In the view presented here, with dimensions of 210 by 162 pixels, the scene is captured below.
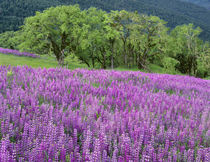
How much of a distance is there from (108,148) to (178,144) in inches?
37.9

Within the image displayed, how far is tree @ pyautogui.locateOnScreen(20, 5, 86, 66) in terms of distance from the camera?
25984 mm

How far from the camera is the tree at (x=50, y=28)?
2598cm

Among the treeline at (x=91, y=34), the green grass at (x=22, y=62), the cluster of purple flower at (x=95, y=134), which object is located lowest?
the green grass at (x=22, y=62)

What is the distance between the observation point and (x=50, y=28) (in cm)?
2742

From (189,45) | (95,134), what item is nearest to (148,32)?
(189,45)

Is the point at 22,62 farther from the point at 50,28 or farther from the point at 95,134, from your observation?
the point at 95,134

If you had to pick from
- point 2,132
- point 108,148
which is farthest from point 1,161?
point 108,148

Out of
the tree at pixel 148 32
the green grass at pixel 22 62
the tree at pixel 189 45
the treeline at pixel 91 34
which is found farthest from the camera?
the tree at pixel 189 45

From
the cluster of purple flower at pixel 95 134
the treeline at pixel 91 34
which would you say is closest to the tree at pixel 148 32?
the treeline at pixel 91 34

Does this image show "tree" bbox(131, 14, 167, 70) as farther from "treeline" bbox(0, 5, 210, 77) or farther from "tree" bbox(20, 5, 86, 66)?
"tree" bbox(20, 5, 86, 66)

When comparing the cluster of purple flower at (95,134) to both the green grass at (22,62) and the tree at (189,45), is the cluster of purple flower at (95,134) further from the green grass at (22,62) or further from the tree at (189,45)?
the tree at (189,45)

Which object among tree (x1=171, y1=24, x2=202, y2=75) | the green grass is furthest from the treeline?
tree (x1=171, y1=24, x2=202, y2=75)

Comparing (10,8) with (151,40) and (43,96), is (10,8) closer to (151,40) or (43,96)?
(151,40)

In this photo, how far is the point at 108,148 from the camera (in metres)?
2.12
